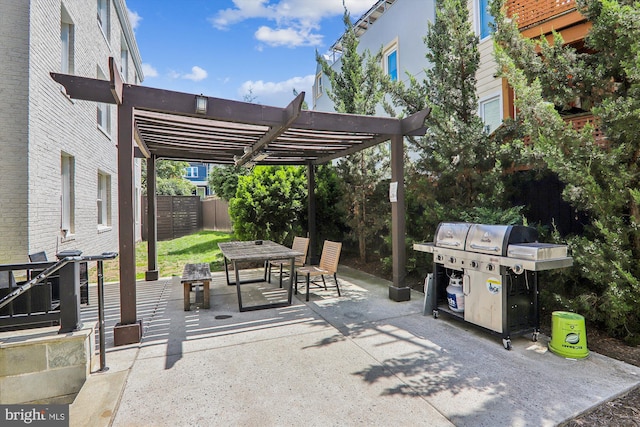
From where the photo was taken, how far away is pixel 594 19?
375 centimetres

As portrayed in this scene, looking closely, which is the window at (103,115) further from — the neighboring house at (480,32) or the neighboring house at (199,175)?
the neighboring house at (199,175)

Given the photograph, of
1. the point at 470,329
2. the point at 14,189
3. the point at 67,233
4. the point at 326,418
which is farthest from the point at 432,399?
the point at 67,233

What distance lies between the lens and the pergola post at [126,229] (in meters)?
3.49

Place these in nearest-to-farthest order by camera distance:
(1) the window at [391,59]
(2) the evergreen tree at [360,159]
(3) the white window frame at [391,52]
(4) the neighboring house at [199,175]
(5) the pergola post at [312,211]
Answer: (2) the evergreen tree at [360,159], (5) the pergola post at [312,211], (3) the white window frame at [391,52], (1) the window at [391,59], (4) the neighboring house at [199,175]

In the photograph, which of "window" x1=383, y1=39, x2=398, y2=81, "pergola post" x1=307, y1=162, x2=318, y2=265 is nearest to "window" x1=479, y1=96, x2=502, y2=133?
"window" x1=383, y1=39, x2=398, y2=81

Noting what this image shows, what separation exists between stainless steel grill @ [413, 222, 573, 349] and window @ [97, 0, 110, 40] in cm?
1009

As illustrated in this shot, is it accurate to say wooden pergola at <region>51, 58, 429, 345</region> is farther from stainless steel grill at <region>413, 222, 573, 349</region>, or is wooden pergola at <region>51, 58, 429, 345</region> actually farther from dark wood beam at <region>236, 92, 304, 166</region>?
stainless steel grill at <region>413, 222, 573, 349</region>

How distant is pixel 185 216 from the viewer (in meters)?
14.9

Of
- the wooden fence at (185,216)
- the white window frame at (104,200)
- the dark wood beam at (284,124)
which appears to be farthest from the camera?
the wooden fence at (185,216)

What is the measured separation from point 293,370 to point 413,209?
14.0ft

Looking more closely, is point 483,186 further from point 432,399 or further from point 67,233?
point 67,233

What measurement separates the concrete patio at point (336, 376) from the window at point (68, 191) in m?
2.91

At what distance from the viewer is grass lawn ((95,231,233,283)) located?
7406 millimetres

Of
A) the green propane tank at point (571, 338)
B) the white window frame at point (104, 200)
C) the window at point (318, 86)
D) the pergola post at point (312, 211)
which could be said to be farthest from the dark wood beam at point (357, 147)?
the window at point (318, 86)
